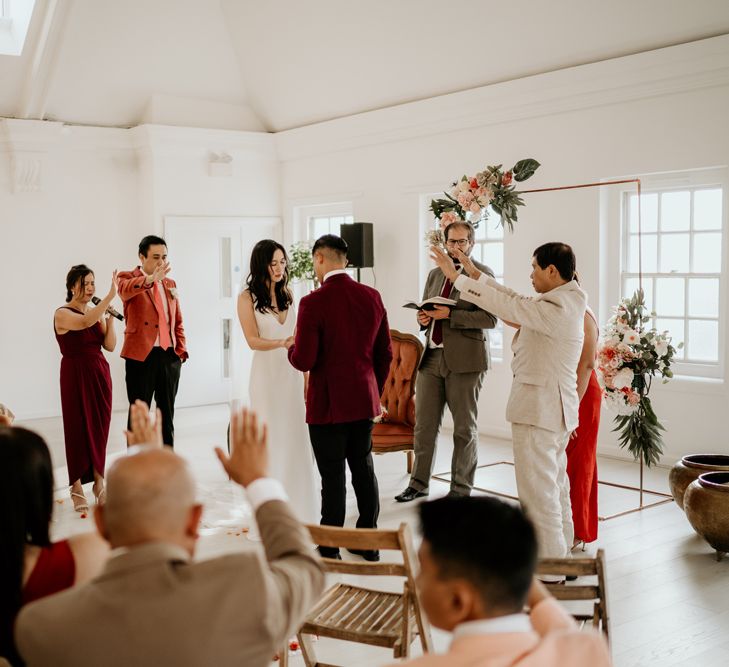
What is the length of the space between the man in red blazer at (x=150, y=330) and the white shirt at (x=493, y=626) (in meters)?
4.93

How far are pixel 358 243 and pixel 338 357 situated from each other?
4740 millimetres

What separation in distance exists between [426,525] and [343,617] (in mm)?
1584

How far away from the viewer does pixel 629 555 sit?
4.72m

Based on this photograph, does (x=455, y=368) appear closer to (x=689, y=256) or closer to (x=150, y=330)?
(x=150, y=330)

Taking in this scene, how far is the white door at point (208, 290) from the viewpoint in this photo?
33.1 feet

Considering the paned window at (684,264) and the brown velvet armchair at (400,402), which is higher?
the paned window at (684,264)

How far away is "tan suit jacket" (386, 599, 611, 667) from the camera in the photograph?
1328 millimetres

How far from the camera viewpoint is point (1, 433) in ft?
5.77

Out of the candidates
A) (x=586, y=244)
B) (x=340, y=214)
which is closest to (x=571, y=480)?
(x=586, y=244)

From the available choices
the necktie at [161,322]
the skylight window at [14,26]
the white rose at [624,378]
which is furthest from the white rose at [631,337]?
the skylight window at [14,26]

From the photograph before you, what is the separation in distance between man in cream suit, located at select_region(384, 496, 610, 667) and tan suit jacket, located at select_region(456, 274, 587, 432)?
8.97ft

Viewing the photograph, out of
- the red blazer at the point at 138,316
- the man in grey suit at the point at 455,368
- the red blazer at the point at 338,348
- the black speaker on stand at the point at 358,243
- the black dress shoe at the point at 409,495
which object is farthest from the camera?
the black speaker on stand at the point at 358,243

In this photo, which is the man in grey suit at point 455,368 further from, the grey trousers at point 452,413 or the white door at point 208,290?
the white door at point 208,290

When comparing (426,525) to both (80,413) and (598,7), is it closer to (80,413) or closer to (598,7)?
(80,413)
